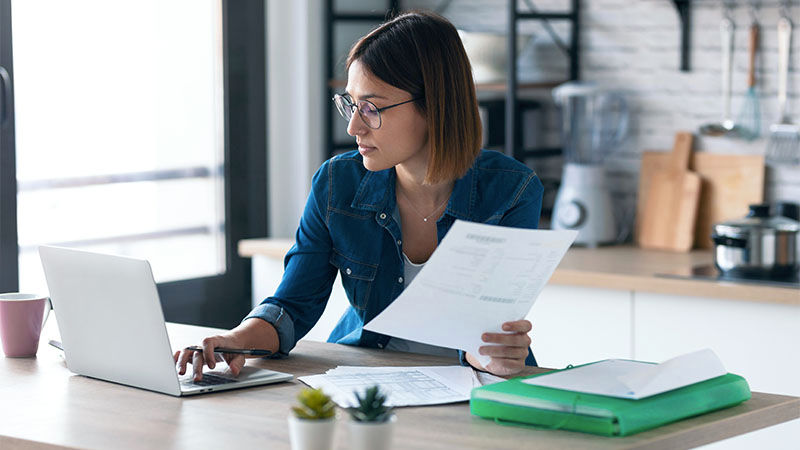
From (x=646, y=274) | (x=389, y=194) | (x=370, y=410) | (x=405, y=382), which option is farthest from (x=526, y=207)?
(x=646, y=274)

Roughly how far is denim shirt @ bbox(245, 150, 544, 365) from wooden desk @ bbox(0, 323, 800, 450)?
29 centimetres

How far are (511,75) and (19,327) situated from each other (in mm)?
1965

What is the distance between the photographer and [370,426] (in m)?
1.15

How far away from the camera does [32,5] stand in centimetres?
298

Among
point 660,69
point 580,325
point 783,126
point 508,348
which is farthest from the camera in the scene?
point 660,69

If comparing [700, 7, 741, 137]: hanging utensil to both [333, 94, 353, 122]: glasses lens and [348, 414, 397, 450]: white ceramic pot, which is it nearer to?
[333, 94, 353, 122]: glasses lens

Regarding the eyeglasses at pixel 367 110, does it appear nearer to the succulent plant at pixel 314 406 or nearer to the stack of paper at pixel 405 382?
the stack of paper at pixel 405 382

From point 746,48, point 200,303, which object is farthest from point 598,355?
point 200,303

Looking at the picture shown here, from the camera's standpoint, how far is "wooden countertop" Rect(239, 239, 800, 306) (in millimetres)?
2744

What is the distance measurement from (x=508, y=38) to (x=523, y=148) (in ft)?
1.31

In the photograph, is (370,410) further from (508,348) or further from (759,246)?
(759,246)

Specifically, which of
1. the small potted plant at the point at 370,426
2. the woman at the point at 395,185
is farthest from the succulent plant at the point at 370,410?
the woman at the point at 395,185

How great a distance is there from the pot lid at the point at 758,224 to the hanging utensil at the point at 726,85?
518 millimetres

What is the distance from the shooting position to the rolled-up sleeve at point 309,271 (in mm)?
1982
